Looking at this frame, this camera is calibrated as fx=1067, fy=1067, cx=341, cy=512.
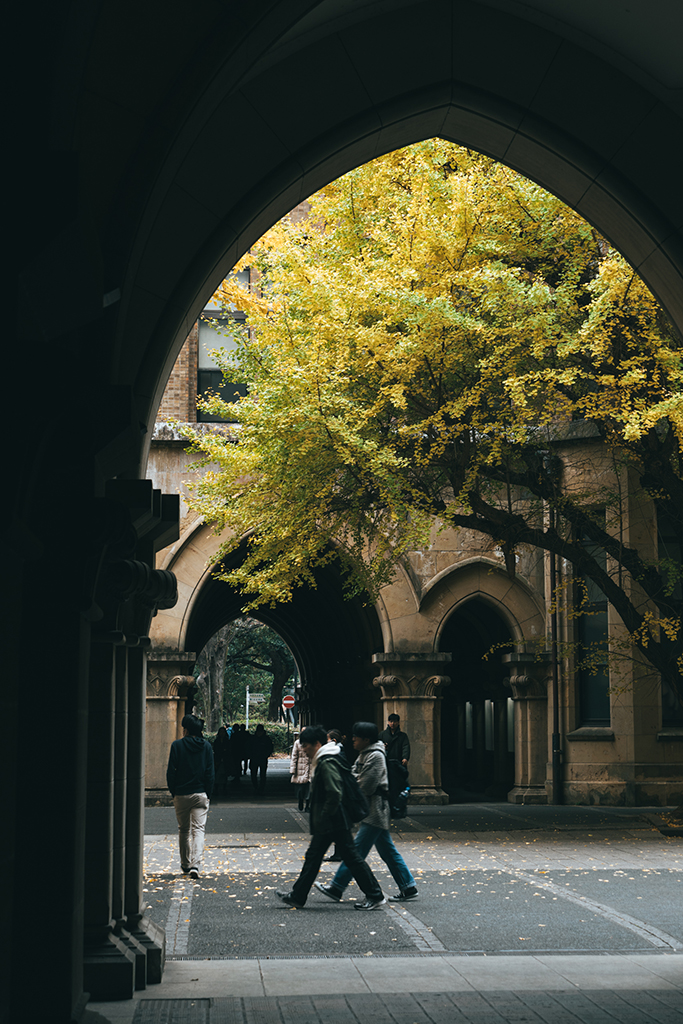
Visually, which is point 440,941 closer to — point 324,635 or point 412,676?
point 412,676

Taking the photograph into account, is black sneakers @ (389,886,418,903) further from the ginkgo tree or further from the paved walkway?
the ginkgo tree

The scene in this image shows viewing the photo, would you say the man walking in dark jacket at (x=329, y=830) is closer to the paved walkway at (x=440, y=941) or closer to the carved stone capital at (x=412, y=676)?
the paved walkway at (x=440, y=941)

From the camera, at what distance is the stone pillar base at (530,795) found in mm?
20516

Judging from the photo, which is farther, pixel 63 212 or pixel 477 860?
pixel 477 860

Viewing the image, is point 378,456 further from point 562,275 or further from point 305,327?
point 562,275

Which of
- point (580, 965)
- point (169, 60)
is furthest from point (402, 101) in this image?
point (580, 965)

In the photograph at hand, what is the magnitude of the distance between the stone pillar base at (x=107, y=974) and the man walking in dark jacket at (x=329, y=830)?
3.13 meters

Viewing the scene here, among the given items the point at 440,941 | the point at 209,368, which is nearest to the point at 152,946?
the point at 440,941

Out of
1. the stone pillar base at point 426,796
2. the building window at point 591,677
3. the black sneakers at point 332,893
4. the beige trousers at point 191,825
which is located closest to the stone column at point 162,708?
the stone pillar base at point 426,796

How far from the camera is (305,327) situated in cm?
1589

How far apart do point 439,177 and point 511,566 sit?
5999mm

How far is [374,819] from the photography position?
9875mm

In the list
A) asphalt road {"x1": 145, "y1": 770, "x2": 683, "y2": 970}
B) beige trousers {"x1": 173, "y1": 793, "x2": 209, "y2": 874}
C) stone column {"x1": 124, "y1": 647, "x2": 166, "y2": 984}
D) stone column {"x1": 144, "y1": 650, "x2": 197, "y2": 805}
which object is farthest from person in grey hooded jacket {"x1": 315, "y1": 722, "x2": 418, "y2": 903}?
stone column {"x1": 144, "y1": 650, "x2": 197, "y2": 805}

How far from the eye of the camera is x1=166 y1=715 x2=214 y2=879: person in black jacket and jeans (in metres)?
11.4
